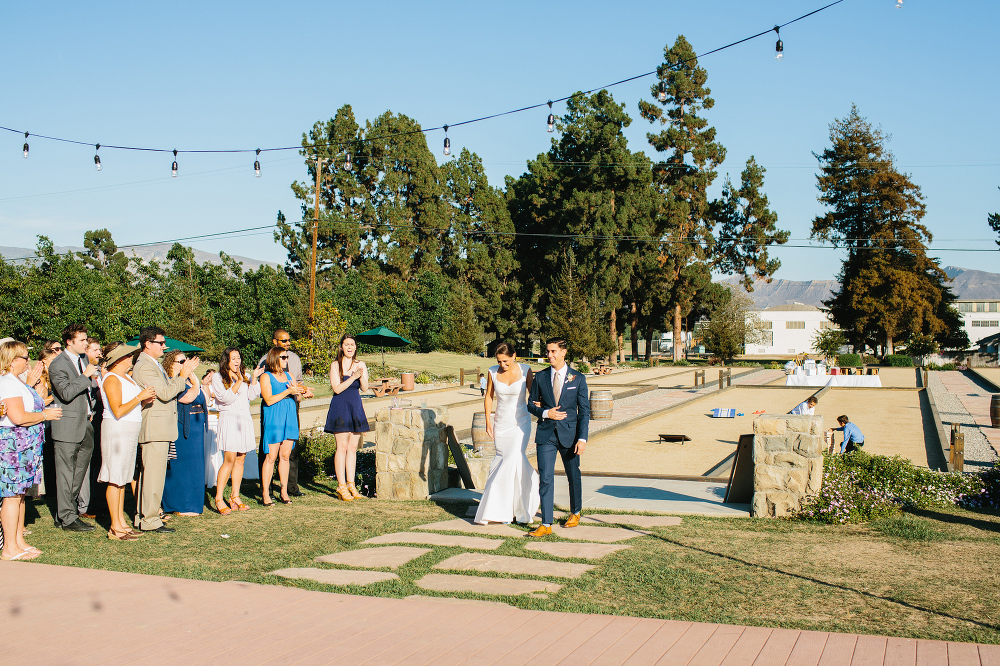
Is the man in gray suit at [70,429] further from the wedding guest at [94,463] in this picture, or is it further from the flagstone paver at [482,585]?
the flagstone paver at [482,585]

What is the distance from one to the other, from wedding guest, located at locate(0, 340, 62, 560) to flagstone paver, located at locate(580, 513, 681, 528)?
4820 mm

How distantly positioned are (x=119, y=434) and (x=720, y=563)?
5199 mm

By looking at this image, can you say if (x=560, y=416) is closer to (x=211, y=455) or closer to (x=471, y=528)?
(x=471, y=528)

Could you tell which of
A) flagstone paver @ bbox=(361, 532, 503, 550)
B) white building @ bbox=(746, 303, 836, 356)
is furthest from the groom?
white building @ bbox=(746, 303, 836, 356)

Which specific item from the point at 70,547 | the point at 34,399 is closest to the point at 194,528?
the point at 70,547

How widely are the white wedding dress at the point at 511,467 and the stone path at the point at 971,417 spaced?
8.14 m

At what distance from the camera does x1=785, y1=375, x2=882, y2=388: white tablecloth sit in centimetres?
3494

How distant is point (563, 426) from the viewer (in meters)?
7.07

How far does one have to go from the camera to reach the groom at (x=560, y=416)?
7.06m

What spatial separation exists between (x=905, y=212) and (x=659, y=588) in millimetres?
69690

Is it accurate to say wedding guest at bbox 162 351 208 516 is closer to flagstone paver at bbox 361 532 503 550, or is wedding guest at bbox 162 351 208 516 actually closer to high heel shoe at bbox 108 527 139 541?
high heel shoe at bbox 108 527 139 541

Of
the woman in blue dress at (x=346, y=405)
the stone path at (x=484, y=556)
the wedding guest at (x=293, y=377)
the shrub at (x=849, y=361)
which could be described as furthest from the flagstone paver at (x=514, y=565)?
the shrub at (x=849, y=361)

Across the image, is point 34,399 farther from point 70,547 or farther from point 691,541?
point 691,541

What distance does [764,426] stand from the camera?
7531 millimetres
